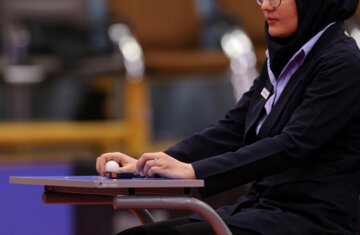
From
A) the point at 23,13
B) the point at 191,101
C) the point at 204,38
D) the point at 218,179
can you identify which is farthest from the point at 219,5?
the point at 218,179

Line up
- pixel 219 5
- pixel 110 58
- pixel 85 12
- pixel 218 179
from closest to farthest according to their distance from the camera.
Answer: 1. pixel 218 179
2. pixel 110 58
3. pixel 85 12
4. pixel 219 5

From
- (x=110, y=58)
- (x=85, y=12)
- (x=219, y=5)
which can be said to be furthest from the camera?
(x=219, y=5)

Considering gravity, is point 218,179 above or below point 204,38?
below

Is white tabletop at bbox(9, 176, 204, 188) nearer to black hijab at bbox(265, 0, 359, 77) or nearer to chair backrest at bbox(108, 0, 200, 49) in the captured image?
black hijab at bbox(265, 0, 359, 77)

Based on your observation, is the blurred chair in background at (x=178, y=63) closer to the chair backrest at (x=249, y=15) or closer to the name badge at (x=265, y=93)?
the chair backrest at (x=249, y=15)

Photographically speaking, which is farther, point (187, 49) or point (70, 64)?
point (187, 49)

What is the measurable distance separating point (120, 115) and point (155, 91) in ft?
1.10

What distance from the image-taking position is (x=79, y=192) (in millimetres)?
1847

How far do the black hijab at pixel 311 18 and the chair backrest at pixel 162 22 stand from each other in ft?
13.7

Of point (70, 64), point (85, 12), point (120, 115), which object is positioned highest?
point (85, 12)

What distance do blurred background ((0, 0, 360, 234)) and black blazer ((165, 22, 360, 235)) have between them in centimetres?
319

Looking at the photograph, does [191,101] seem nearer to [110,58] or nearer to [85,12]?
[110,58]

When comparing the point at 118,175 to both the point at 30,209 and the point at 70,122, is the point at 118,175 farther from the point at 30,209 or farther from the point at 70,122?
the point at 70,122

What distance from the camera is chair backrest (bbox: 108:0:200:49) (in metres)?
6.14
